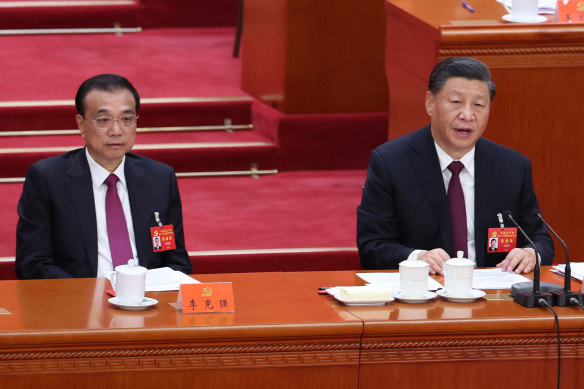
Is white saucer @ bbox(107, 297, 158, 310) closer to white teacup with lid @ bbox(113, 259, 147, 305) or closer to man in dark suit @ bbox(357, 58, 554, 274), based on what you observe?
white teacup with lid @ bbox(113, 259, 147, 305)

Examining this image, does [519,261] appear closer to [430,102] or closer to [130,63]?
[430,102]

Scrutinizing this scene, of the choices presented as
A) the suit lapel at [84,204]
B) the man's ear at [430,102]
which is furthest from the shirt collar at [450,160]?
the suit lapel at [84,204]

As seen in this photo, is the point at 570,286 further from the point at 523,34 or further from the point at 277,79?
the point at 277,79

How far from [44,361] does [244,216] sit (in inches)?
98.8

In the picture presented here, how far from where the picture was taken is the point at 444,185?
3.84 metres

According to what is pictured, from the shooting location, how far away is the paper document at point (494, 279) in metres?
3.40

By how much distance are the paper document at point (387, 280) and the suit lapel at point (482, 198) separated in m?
0.45

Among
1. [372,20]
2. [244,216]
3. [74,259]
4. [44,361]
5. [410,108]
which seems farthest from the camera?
[372,20]

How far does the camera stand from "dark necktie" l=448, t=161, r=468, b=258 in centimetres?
383

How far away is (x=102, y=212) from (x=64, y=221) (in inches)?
5.0

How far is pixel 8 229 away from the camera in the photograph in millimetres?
4957

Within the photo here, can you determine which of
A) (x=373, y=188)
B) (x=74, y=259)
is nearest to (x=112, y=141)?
(x=74, y=259)

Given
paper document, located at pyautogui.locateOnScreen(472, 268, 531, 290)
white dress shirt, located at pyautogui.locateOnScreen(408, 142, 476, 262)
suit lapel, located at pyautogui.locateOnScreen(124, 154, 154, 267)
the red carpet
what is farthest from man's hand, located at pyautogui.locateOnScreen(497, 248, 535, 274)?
the red carpet

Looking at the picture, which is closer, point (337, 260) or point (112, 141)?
point (112, 141)
